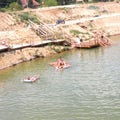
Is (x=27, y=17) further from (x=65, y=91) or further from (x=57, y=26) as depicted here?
(x=65, y=91)

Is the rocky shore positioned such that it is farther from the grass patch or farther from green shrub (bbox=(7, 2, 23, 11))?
green shrub (bbox=(7, 2, 23, 11))

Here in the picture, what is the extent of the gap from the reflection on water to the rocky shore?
2370 mm

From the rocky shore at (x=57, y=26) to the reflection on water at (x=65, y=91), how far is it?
2370 mm

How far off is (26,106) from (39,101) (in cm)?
177

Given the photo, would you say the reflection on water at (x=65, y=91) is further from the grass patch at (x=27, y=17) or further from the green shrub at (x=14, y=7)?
the green shrub at (x=14, y=7)

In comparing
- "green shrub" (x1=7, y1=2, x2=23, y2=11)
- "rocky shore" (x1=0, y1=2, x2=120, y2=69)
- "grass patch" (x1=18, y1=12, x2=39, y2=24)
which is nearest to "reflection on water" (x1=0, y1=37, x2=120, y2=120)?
"rocky shore" (x1=0, y1=2, x2=120, y2=69)

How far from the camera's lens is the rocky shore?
6444cm

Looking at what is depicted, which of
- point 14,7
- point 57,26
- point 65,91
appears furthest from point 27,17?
point 65,91

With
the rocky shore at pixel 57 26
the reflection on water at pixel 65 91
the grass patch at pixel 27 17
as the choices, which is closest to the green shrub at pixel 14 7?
the rocky shore at pixel 57 26

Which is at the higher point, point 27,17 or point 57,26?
point 27,17

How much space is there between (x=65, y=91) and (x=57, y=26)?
3602cm

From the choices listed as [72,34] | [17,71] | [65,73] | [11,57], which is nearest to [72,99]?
[65,73]

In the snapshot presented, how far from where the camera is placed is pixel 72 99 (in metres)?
43.2

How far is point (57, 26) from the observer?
80875 mm
